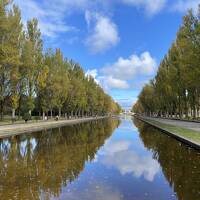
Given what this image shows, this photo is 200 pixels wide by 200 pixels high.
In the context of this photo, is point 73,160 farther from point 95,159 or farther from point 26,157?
point 26,157

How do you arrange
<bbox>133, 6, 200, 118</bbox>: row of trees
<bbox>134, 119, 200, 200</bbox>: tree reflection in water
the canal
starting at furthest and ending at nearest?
1. <bbox>133, 6, 200, 118</bbox>: row of trees
2. <bbox>134, 119, 200, 200</bbox>: tree reflection in water
3. the canal

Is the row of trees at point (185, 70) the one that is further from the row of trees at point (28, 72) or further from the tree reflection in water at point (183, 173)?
the tree reflection in water at point (183, 173)

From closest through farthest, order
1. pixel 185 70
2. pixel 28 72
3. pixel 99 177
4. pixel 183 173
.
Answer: pixel 99 177, pixel 183 173, pixel 185 70, pixel 28 72

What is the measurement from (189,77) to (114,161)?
2891cm

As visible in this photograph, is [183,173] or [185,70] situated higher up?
[185,70]

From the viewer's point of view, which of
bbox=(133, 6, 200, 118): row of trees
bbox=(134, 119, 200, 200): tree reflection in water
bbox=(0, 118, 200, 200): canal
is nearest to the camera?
bbox=(0, 118, 200, 200): canal

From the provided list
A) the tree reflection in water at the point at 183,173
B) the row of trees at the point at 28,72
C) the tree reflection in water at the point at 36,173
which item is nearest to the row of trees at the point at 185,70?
the row of trees at the point at 28,72

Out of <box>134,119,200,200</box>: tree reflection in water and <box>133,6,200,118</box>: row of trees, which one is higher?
<box>133,6,200,118</box>: row of trees

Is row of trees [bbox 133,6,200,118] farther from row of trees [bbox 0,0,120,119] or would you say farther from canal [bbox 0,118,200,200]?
canal [bbox 0,118,200,200]

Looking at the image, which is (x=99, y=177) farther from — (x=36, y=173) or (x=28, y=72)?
(x=28, y=72)

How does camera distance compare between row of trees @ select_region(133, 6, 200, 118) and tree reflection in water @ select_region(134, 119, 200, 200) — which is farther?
row of trees @ select_region(133, 6, 200, 118)

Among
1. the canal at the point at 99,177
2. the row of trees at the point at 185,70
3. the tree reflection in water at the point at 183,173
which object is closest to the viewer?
the canal at the point at 99,177

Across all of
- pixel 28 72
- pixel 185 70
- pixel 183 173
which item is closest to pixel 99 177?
pixel 183 173

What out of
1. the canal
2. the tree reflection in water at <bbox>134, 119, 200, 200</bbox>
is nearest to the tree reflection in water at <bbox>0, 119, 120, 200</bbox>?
the canal
